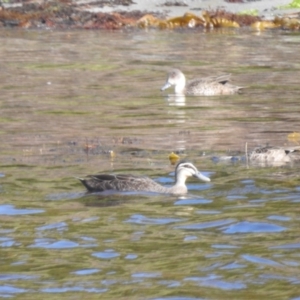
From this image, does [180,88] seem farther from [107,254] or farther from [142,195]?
[107,254]

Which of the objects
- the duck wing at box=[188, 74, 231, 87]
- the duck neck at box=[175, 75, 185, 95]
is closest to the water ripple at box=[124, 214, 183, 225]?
the duck wing at box=[188, 74, 231, 87]

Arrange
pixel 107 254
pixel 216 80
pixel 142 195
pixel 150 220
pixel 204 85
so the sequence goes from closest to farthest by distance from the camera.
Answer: pixel 107 254
pixel 150 220
pixel 142 195
pixel 216 80
pixel 204 85

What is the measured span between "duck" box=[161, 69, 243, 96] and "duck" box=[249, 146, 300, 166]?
711 cm

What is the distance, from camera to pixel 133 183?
35.4 feet

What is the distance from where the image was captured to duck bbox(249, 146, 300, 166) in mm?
12062

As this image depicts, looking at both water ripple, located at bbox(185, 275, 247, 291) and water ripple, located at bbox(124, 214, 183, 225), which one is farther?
water ripple, located at bbox(124, 214, 183, 225)

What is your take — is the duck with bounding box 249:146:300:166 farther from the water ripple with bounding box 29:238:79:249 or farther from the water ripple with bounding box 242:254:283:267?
the water ripple with bounding box 242:254:283:267

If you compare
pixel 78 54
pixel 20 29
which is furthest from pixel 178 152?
pixel 20 29

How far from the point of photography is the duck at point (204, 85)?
19.3m

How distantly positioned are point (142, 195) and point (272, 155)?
192 cm

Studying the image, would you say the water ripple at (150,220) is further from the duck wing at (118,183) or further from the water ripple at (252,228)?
the duck wing at (118,183)

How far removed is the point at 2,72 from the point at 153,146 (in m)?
Result: 9.94

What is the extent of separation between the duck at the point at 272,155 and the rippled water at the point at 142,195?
0.17 meters

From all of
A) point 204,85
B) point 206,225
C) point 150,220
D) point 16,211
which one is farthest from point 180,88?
point 206,225
